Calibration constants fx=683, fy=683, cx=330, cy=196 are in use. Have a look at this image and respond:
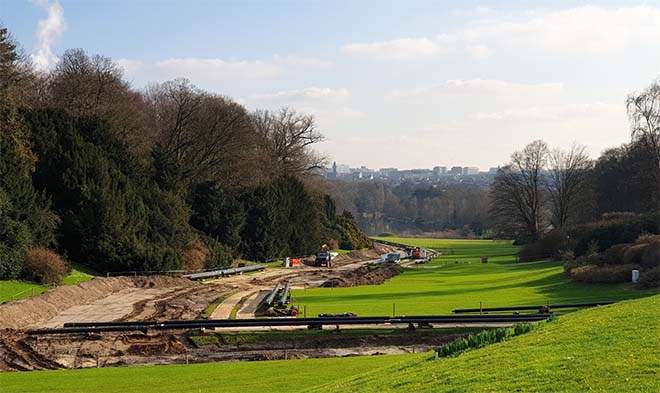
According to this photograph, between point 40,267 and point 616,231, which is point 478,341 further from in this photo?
point 616,231

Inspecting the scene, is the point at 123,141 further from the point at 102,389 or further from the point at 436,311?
the point at 102,389

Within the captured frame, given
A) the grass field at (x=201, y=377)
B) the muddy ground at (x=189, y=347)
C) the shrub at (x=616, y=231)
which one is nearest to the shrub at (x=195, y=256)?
the muddy ground at (x=189, y=347)

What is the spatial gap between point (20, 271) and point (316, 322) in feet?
71.9

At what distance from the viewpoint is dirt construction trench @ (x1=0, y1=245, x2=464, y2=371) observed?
87.2 ft

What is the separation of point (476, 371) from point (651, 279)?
25.7m

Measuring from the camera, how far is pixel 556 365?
12.7 meters

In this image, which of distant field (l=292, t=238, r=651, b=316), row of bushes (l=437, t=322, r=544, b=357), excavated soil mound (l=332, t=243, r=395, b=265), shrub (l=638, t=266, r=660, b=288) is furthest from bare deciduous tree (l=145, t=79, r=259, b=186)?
row of bushes (l=437, t=322, r=544, b=357)

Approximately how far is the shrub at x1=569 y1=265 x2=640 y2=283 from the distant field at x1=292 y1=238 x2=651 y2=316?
58 centimetres

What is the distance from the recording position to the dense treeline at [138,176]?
4641 cm

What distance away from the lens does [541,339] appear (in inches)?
632

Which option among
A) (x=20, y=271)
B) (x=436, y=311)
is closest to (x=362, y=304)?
(x=436, y=311)

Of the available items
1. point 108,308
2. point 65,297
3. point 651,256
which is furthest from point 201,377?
point 651,256

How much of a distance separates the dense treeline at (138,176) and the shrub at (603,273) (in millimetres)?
32882

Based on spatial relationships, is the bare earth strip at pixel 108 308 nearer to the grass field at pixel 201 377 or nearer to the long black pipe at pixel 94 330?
the long black pipe at pixel 94 330
